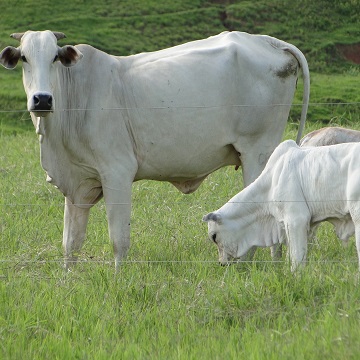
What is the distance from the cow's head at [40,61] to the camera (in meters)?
6.86

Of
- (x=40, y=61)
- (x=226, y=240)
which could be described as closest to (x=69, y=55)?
(x=40, y=61)

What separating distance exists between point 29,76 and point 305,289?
2.69 metres

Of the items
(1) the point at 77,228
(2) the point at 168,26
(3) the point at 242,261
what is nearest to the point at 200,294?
(3) the point at 242,261

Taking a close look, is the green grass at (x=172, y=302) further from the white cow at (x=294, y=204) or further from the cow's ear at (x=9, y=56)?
the cow's ear at (x=9, y=56)

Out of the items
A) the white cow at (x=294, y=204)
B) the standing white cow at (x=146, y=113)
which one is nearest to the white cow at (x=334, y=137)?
the standing white cow at (x=146, y=113)

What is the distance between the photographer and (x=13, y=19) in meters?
29.9

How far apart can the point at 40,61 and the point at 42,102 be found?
403mm

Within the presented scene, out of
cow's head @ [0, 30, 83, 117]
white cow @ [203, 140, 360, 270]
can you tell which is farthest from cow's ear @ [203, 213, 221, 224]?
cow's head @ [0, 30, 83, 117]

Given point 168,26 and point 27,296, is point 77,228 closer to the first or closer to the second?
point 27,296

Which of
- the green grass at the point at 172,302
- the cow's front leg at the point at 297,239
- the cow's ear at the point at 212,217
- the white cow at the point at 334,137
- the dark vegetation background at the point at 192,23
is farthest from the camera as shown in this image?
the dark vegetation background at the point at 192,23

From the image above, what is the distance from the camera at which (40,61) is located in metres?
7.06

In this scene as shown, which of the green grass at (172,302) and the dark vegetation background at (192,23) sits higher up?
the dark vegetation background at (192,23)

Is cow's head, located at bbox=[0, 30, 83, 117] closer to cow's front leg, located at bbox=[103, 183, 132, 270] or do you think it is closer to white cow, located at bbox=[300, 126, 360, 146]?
cow's front leg, located at bbox=[103, 183, 132, 270]

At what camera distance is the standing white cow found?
7426mm
